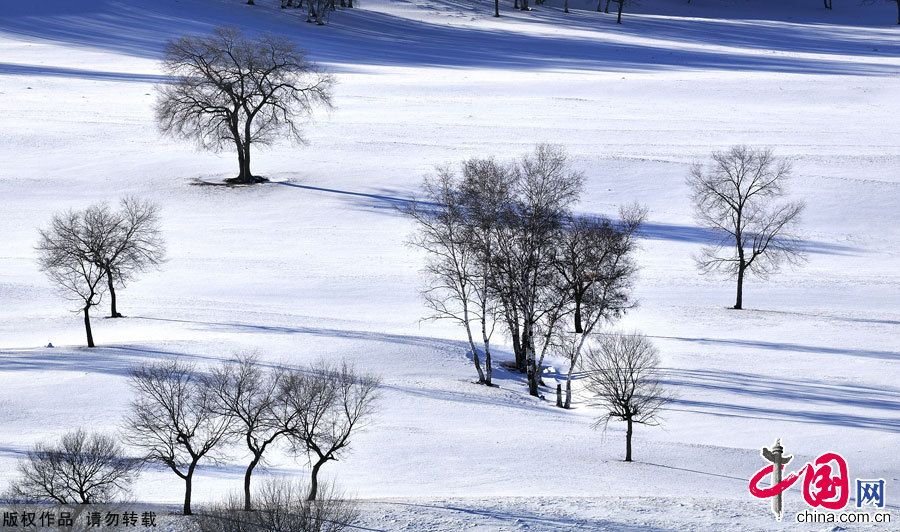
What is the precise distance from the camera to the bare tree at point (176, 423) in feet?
75.3

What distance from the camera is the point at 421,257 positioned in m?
47.5

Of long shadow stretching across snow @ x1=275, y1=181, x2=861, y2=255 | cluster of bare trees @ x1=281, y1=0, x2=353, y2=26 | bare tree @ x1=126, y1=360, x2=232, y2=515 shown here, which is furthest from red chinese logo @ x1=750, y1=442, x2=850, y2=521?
cluster of bare trees @ x1=281, y1=0, x2=353, y2=26

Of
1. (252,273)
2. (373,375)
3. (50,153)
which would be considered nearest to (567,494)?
(373,375)

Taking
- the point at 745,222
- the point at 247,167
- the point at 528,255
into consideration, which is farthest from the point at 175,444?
the point at 247,167

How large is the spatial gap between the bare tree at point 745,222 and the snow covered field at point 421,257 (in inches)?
39.1

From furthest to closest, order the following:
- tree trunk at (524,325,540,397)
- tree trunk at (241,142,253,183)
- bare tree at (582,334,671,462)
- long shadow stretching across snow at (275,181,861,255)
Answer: tree trunk at (241,142,253,183) → long shadow stretching across snow at (275,181,861,255) → tree trunk at (524,325,540,397) → bare tree at (582,334,671,462)

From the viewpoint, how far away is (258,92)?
187 feet

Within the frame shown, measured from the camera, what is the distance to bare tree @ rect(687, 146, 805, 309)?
44062 mm

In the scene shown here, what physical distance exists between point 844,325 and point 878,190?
16.8 meters

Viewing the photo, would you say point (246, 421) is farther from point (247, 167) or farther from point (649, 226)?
point (247, 167)

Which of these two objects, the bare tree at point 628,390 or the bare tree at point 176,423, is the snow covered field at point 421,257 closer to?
the bare tree at point 628,390

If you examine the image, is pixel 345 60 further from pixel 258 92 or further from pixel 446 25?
pixel 258 92

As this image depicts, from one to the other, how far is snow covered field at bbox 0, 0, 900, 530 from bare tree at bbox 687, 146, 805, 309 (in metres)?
0.99

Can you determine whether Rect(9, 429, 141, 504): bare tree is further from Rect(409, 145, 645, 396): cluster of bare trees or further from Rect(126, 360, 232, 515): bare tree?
Rect(409, 145, 645, 396): cluster of bare trees
